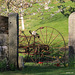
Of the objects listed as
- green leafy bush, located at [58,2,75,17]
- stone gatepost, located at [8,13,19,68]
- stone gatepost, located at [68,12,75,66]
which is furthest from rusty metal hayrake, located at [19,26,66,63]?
green leafy bush, located at [58,2,75,17]

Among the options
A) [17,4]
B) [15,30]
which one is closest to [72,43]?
[15,30]

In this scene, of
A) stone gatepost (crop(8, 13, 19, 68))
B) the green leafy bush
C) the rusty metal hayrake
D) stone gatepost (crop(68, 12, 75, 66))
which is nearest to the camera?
stone gatepost (crop(8, 13, 19, 68))

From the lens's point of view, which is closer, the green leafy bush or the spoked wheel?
the spoked wheel

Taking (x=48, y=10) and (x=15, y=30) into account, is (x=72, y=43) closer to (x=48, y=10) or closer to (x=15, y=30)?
(x=15, y=30)

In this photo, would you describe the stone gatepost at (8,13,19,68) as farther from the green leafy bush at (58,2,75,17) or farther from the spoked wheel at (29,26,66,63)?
the green leafy bush at (58,2,75,17)

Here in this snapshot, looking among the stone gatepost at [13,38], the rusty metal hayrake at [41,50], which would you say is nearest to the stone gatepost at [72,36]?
the rusty metal hayrake at [41,50]

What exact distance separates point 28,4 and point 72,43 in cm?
991

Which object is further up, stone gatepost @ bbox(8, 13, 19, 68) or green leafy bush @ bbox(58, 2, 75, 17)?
green leafy bush @ bbox(58, 2, 75, 17)

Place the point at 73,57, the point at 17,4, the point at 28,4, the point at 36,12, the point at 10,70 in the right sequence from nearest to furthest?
the point at 10,70 → the point at 73,57 → the point at 17,4 → the point at 28,4 → the point at 36,12

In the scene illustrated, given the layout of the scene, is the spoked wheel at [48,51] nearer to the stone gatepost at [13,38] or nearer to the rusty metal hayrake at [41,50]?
the rusty metal hayrake at [41,50]

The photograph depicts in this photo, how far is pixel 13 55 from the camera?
6.70 m

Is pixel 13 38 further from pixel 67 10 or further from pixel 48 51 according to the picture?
pixel 67 10

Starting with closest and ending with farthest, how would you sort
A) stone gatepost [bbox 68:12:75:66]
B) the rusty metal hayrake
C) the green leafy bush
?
stone gatepost [bbox 68:12:75:66] < the rusty metal hayrake < the green leafy bush

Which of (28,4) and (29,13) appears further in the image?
(29,13)
